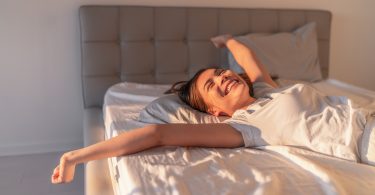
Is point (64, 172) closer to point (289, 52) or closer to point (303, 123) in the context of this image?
point (303, 123)

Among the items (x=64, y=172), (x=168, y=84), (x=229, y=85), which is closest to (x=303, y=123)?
(x=229, y=85)

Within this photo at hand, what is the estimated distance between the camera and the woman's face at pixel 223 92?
4.65 ft

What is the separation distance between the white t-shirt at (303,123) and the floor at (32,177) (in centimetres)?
100

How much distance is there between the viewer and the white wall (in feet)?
6.65

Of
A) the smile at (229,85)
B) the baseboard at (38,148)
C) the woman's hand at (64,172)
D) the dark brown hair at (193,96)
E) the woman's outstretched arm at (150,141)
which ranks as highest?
the smile at (229,85)

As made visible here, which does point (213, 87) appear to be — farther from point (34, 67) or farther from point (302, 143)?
point (34, 67)

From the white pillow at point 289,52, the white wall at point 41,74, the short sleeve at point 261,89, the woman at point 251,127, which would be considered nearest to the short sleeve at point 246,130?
the woman at point 251,127

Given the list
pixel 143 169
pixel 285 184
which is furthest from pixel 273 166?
pixel 143 169

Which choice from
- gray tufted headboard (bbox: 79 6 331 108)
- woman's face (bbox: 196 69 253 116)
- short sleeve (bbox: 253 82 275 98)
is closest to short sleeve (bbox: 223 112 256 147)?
woman's face (bbox: 196 69 253 116)

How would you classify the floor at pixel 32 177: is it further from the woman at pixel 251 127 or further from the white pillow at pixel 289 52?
the white pillow at pixel 289 52

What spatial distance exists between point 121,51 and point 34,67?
50 cm

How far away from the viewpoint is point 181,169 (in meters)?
1.07

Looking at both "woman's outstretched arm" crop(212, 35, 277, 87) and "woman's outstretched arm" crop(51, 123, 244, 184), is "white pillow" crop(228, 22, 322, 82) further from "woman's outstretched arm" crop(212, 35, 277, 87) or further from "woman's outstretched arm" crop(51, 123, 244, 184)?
"woman's outstretched arm" crop(51, 123, 244, 184)

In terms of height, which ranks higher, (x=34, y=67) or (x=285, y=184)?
(x=34, y=67)
